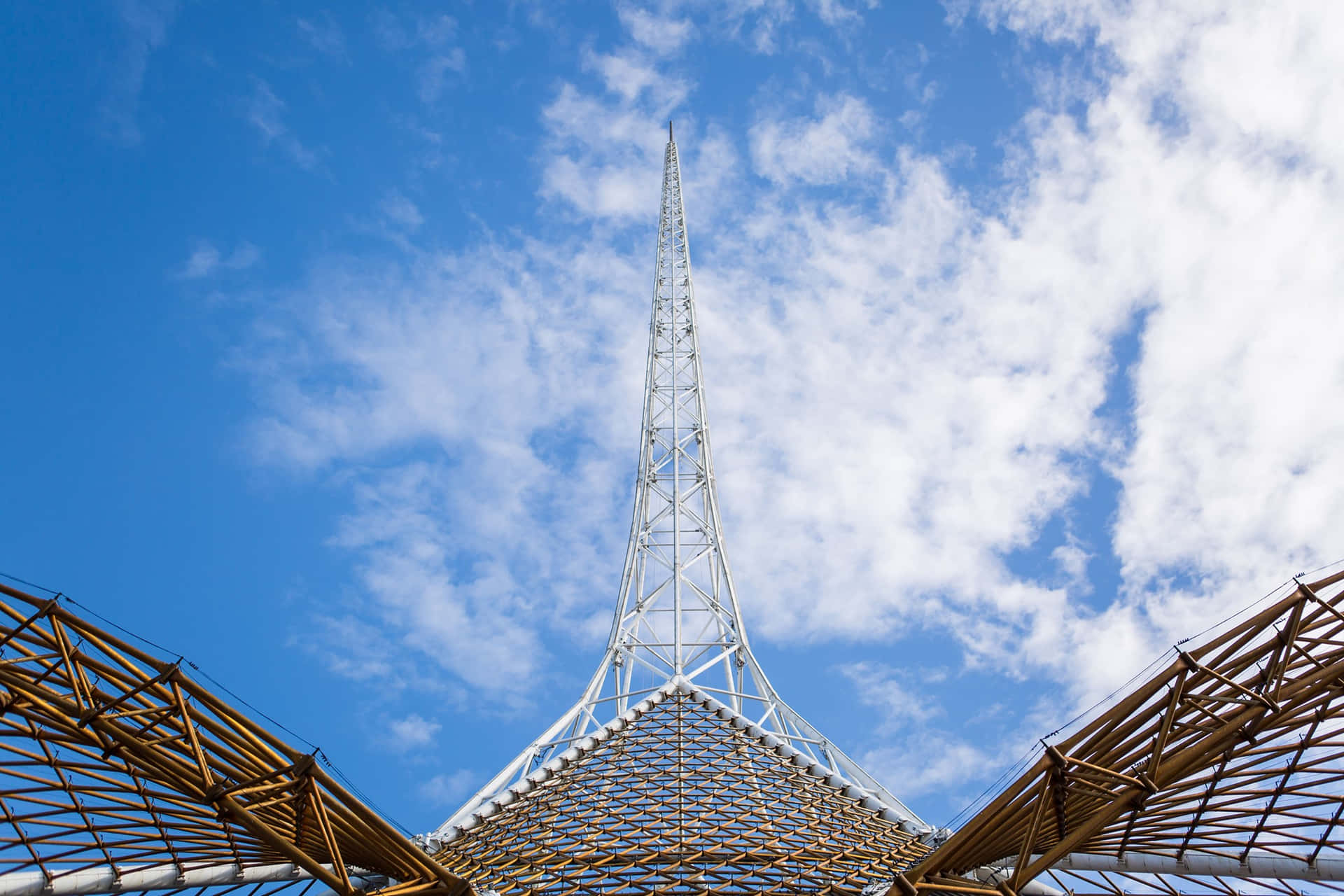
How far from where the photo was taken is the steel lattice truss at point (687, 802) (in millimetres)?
20953

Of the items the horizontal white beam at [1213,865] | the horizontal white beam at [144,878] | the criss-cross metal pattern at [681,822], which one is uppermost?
the criss-cross metal pattern at [681,822]

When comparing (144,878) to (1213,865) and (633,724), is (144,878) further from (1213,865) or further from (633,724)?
(1213,865)

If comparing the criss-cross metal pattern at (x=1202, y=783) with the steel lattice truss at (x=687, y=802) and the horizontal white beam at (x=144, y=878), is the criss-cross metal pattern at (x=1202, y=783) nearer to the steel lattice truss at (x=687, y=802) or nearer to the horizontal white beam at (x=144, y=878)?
the steel lattice truss at (x=687, y=802)

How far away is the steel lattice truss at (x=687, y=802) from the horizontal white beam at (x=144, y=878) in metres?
0.05

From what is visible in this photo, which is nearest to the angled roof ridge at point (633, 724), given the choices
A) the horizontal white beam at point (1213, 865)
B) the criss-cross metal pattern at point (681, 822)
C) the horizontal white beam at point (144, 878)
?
the criss-cross metal pattern at point (681, 822)

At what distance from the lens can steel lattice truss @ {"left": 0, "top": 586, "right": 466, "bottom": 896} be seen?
2019 cm

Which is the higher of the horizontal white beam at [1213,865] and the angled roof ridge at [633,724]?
the angled roof ridge at [633,724]

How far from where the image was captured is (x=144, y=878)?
92.8ft

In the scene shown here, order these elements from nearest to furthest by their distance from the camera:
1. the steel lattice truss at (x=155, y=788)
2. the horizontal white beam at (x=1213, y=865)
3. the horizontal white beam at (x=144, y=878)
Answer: the steel lattice truss at (x=155, y=788) → the horizontal white beam at (x=1213, y=865) → the horizontal white beam at (x=144, y=878)

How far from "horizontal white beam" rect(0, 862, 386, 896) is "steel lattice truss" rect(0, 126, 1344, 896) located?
0.18 feet

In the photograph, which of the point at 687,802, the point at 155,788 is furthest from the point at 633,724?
the point at 155,788

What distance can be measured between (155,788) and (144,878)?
237 cm

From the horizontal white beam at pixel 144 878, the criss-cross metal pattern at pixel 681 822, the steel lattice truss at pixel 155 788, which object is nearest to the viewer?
the steel lattice truss at pixel 155 788

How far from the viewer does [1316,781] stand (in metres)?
26.8
